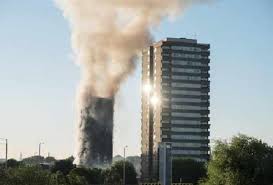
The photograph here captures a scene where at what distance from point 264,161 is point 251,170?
373 cm

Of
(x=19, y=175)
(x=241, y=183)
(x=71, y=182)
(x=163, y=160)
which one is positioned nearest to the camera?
(x=19, y=175)

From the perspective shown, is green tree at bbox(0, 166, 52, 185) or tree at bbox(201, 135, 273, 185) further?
tree at bbox(201, 135, 273, 185)

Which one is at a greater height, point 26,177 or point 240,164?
point 240,164

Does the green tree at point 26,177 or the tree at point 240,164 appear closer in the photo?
the green tree at point 26,177

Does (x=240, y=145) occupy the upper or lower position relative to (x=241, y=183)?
upper

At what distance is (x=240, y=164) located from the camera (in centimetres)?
13238

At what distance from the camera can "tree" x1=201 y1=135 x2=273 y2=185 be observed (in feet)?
426

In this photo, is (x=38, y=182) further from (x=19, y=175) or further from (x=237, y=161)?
(x=237, y=161)

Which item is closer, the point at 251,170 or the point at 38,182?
the point at 38,182

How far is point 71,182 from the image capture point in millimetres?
163625

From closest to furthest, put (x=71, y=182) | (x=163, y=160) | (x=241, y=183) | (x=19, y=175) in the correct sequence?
(x=19, y=175) < (x=241, y=183) < (x=163, y=160) < (x=71, y=182)

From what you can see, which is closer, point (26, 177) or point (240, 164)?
point (26, 177)

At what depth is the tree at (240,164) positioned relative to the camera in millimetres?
129875

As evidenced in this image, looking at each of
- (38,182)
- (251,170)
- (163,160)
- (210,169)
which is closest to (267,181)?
(251,170)
